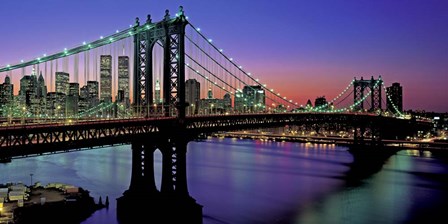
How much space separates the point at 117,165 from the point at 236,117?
28.8 meters

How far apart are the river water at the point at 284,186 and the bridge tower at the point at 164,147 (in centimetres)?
280

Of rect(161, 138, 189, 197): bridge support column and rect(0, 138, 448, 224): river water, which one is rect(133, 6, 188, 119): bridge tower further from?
rect(0, 138, 448, 224): river water

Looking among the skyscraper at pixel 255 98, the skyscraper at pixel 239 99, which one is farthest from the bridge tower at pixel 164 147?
the skyscraper at pixel 255 98

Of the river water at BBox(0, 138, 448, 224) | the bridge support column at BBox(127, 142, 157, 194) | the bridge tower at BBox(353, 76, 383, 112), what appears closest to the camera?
the bridge support column at BBox(127, 142, 157, 194)

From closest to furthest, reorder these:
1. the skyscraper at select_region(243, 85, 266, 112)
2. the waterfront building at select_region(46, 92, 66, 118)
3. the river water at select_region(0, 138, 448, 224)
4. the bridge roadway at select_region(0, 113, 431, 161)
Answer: the bridge roadway at select_region(0, 113, 431, 161) < the river water at select_region(0, 138, 448, 224) < the waterfront building at select_region(46, 92, 66, 118) < the skyscraper at select_region(243, 85, 266, 112)

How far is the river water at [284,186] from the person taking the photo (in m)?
35.3

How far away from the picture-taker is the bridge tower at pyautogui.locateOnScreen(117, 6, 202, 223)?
2912cm

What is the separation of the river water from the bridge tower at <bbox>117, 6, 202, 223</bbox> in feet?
9.19

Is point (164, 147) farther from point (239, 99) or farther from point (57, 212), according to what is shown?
point (239, 99)

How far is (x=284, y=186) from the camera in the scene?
4794cm

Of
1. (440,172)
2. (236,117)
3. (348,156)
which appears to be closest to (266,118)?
(236,117)

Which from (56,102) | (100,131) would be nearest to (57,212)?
(100,131)

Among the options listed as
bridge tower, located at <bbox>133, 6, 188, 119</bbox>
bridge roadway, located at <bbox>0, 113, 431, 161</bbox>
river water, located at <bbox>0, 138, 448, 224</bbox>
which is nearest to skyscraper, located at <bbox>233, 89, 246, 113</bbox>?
bridge roadway, located at <bbox>0, 113, 431, 161</bbox>

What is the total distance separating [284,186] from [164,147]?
2200 cm
